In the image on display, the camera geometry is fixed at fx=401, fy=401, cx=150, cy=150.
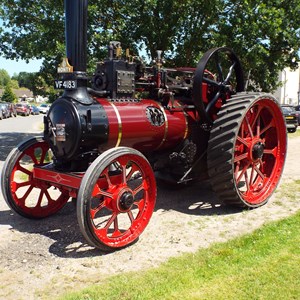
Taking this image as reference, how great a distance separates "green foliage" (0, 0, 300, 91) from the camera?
8.60 meters

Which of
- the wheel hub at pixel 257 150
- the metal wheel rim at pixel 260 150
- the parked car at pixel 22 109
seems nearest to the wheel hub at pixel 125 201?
the metal wheel rim at pixel 260 150

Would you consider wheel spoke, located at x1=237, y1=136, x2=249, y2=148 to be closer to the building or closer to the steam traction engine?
the steam traction engine

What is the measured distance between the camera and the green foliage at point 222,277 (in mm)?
3049

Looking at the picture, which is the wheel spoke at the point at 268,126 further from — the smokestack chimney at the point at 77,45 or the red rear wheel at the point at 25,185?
the red rear wheel at the point at 25,185

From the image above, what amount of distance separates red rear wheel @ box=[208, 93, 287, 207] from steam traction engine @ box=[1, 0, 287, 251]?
0.01m

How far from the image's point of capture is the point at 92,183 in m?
3.57

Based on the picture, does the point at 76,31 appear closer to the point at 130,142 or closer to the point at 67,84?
the point at 67,84

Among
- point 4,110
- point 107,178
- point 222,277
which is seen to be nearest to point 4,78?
point 4,110

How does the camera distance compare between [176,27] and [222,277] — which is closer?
[222,277]

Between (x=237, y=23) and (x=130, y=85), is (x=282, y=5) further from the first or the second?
(x=130, y=85)

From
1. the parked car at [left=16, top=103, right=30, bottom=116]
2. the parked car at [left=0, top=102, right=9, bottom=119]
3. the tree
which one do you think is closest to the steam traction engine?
the parked car at [left=0, top=102, right=9, bottom=119]

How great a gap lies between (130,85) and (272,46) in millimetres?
5979

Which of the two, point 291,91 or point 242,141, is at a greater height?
point 291,91

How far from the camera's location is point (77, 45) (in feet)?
13.6
